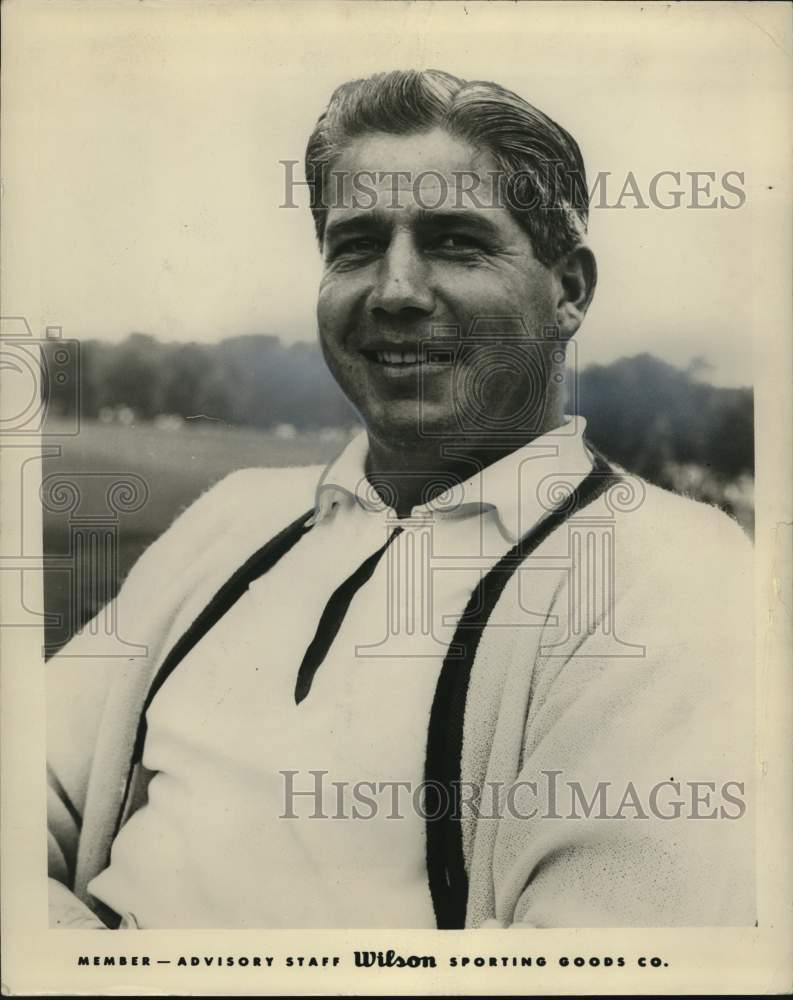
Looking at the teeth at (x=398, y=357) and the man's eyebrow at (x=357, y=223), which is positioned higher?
the man's eyebrow at (x=357, y=223)

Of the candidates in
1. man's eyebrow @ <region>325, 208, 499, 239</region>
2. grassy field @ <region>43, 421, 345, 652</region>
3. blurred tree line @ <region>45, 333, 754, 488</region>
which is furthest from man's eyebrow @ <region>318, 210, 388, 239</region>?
grassy field @ <region>43, 421, 345, 652</region>

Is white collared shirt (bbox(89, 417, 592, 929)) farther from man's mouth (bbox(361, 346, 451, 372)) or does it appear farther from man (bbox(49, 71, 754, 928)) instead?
man's mouth (bbox(361, 346, 451, 372))

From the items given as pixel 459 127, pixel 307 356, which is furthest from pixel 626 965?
pixel 459 127

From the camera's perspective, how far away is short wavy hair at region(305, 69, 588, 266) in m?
1.49

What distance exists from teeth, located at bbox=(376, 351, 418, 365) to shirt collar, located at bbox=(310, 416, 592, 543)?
204mm

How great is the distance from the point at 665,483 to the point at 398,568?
1.45ft

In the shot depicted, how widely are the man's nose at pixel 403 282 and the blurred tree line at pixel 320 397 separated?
14cm

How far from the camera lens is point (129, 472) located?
157 cm

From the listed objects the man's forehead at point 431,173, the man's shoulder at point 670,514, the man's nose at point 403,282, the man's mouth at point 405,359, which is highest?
the man's forehead at point 431,173

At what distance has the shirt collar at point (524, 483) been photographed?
150 centimetres

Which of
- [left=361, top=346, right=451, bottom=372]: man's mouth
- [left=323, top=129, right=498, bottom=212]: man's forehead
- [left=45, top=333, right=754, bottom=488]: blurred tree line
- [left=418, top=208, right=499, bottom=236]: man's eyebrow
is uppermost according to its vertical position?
[left=323, top=129, right=498, bottom=212]: man's forehead

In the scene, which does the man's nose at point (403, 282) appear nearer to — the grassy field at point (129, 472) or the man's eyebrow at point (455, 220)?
the man's eyebrow at point (455, 220)

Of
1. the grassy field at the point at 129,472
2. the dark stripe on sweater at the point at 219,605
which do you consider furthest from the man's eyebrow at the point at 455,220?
the dark stripe on sweater at the point at 219,605

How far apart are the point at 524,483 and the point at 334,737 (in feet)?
1.61
